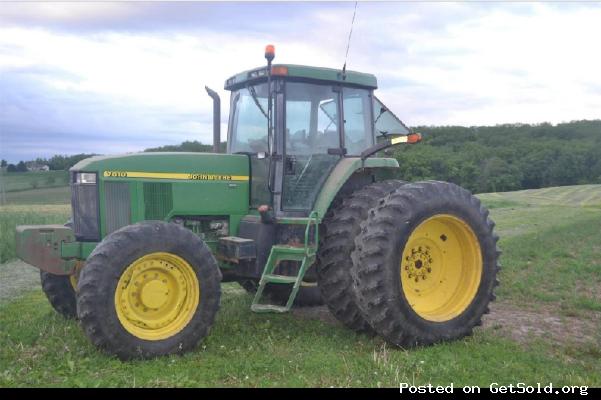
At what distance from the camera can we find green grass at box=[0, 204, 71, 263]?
1373 centimetres

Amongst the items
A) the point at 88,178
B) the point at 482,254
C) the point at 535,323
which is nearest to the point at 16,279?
the point at 88,178

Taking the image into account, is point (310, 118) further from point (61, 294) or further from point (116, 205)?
point (61, 294)

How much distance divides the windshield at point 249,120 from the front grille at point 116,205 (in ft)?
4.91

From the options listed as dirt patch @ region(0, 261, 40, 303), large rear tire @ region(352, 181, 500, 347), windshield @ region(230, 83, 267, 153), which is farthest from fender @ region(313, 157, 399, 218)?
dirt patch @ region(0, 261, 40, 303)

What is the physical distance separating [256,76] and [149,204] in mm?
1838

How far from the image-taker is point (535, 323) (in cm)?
730

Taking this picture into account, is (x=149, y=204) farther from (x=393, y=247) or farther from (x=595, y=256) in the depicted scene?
(x=595, y=256)

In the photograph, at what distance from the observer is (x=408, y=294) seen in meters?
6.74

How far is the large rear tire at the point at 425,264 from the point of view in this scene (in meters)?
6.22

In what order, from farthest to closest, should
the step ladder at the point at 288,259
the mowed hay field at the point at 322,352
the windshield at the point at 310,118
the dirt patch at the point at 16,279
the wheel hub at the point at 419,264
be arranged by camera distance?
the dirt patch at the point at 16,279, the windshield at the point at 310,118, the wheel hub at the point at 419,264, the step ladder at the point at 288,259, the mowed hay field at the point at 322,352

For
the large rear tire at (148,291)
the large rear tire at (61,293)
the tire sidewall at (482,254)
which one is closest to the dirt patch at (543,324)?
the tire sidewall at (482,254)

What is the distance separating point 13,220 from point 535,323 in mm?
13710

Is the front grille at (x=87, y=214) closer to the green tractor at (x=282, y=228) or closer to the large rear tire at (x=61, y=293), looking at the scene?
the green tractor at (x=282, y=228)

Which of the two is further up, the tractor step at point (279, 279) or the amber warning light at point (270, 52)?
the amber warning light at point (270, 52)
